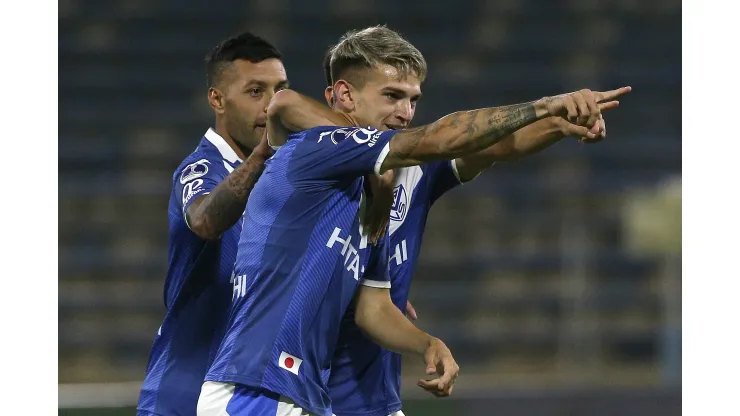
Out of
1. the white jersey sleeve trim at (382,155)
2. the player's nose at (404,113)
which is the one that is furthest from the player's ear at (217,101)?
Result: the white jersey sleeve trim at (382,155)

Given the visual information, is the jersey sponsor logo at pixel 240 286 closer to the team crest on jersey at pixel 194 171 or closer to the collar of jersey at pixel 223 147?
the team crest on jersey at pixel 194 171

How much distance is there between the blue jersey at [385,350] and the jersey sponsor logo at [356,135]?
70 centimetres

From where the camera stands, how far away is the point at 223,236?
3.64 m

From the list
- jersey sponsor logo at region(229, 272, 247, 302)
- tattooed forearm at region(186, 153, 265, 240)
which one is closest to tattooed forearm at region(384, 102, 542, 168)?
jersey sponsor logo at region(229, 272, 247, 302)

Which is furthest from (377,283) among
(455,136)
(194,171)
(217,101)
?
(217,101)

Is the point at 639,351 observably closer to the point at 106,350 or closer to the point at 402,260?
the point at 106,350

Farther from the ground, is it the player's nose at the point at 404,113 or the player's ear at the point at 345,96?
the player's ear at the point at 345,96

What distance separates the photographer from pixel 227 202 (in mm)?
3293

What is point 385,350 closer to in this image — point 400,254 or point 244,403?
point 400,254

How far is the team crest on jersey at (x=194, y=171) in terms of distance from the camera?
144 inches

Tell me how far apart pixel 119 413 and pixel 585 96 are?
17.6ft

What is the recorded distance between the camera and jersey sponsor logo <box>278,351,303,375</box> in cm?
281

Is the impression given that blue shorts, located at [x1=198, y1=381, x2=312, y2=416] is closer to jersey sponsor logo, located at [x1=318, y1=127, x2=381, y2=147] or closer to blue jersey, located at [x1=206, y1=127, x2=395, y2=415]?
blue jersey, located at [x1=206, y1=127, x2=395, y2=415]

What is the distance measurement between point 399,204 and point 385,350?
482 mm
